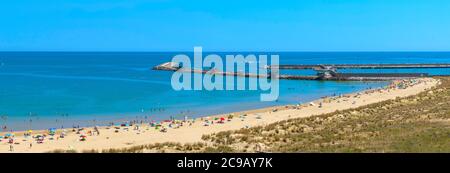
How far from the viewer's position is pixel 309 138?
1900 cm

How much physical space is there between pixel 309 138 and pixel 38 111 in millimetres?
27731

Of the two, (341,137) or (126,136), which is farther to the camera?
(126,136)

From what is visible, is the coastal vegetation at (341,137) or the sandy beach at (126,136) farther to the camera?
the sandy beach at (126,136)

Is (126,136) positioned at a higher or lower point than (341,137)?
lower

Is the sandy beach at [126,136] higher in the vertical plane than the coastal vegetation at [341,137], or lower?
lower

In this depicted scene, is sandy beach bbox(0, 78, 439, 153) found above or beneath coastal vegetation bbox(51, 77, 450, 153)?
beneath

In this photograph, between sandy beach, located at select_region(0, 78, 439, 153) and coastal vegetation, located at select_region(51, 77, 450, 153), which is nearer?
coastal vegetation, located at select_region(51, 77, 450, 153)

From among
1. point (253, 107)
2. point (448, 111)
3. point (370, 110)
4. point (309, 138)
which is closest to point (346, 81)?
point (253, 107)
